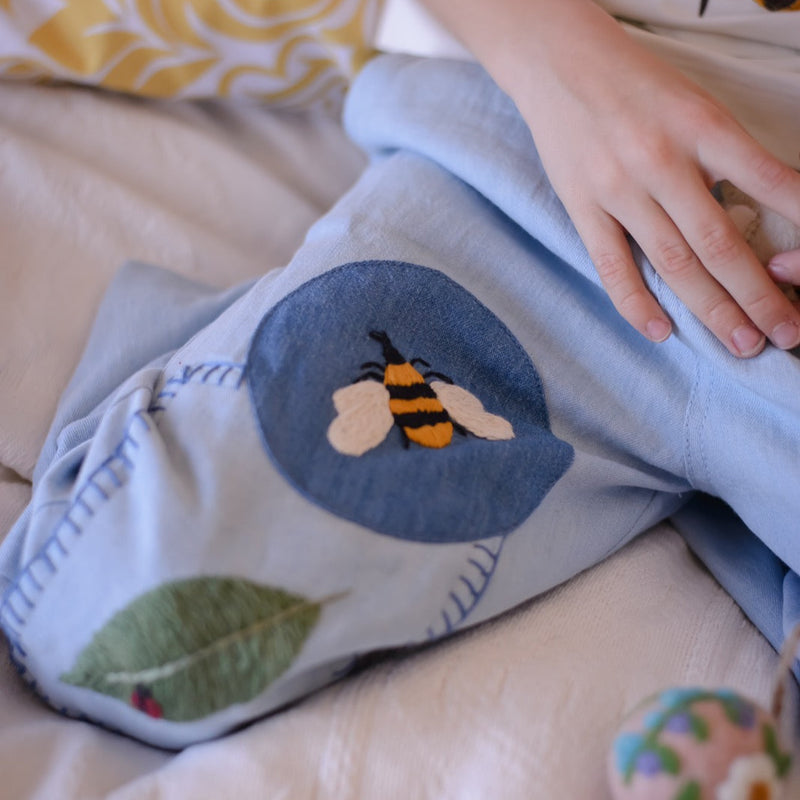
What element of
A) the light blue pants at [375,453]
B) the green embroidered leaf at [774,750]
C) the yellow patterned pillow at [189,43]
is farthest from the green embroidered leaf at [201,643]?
the yellow patterned pillow at [189,43]

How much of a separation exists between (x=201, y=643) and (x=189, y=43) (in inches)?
21.5

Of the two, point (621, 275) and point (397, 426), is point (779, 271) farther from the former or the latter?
point (397, 426)

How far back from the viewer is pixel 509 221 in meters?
0.63

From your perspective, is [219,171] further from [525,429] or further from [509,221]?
[525,429]

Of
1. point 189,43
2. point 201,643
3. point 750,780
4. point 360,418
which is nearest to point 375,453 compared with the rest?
point 360,418

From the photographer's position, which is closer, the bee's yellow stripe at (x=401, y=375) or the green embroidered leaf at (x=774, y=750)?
the green embroidered leaf at (x=774, y=750)

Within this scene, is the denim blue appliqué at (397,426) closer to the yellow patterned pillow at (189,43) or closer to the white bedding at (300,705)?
the white bedding at (300,705)

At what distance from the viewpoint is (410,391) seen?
509 mm

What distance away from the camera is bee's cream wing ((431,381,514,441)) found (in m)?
0.51

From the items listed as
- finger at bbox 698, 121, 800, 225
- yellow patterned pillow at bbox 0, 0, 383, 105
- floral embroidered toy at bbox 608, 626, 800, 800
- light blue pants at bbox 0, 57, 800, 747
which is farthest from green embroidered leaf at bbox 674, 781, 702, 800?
yellow patterned pillow at bbox 0, 0, 383, 105

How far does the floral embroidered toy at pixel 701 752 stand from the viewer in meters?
0.35

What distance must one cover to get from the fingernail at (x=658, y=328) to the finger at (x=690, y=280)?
2cm

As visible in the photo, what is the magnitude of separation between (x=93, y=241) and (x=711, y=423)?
0.53m

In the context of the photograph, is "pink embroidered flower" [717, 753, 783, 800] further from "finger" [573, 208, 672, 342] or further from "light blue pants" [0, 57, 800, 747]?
"finger" [573, 208, 672, 342]
